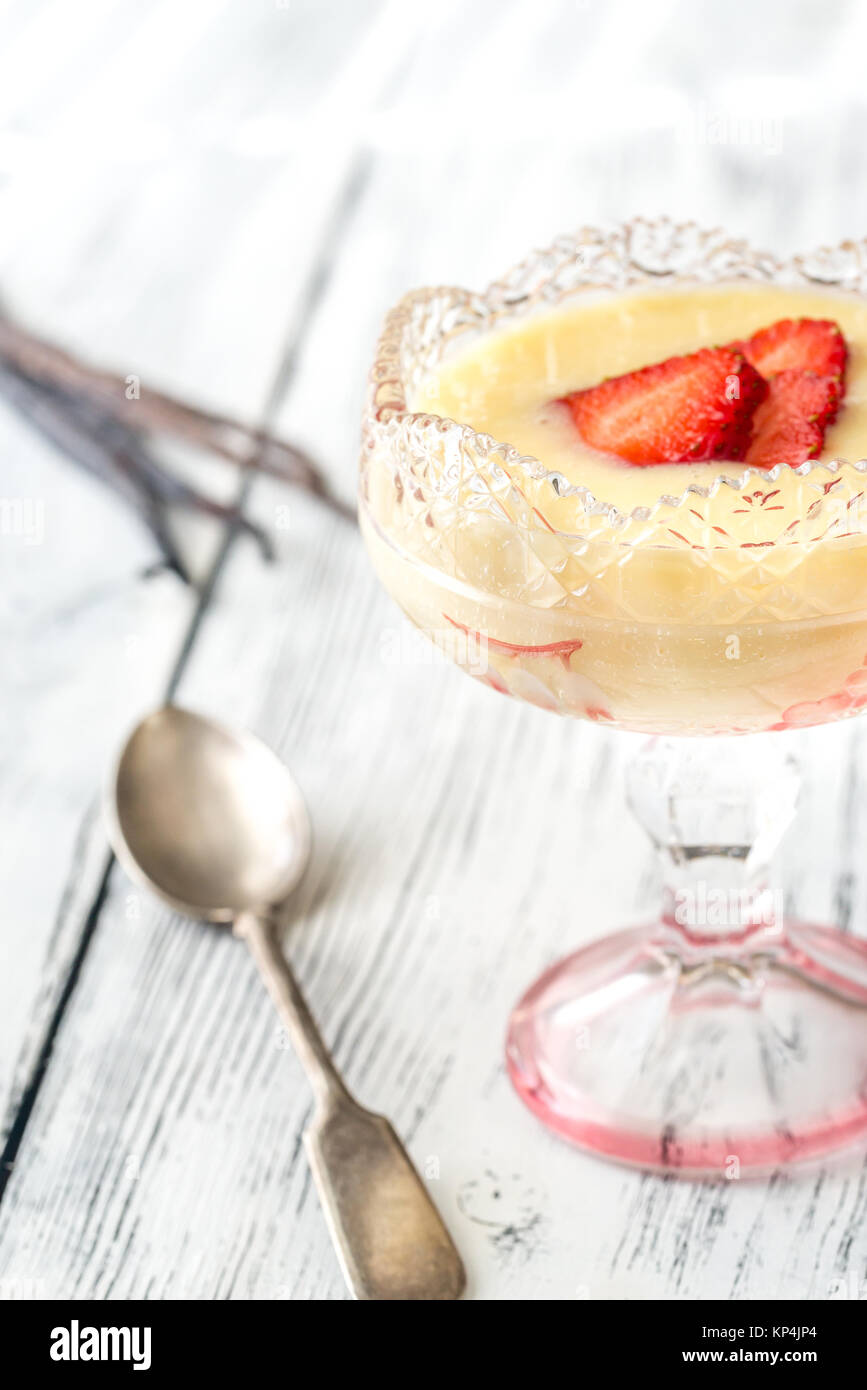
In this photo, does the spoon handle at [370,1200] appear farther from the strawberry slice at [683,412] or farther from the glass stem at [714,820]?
the strawberry slice at [683,412]

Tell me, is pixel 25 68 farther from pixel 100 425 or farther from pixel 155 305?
pixel 100 425

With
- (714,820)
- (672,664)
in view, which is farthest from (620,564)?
(714,820)

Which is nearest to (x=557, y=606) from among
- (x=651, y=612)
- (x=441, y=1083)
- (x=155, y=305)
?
(x=651, y=612)

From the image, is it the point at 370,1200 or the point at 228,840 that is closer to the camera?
the point at 370,1200

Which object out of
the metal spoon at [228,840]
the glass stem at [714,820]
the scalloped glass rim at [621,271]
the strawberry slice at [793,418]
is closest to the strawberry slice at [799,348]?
the strawberry slice at [793,418]

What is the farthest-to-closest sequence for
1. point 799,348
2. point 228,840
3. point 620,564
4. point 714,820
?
1. point 228,840
2. point 714,820
3. point 799,348
4. point 620,564

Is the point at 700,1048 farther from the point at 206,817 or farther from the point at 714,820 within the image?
the point at 206,817

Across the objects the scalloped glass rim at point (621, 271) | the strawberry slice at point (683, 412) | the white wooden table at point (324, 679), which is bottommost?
the white wooden table at point (324, 679)
